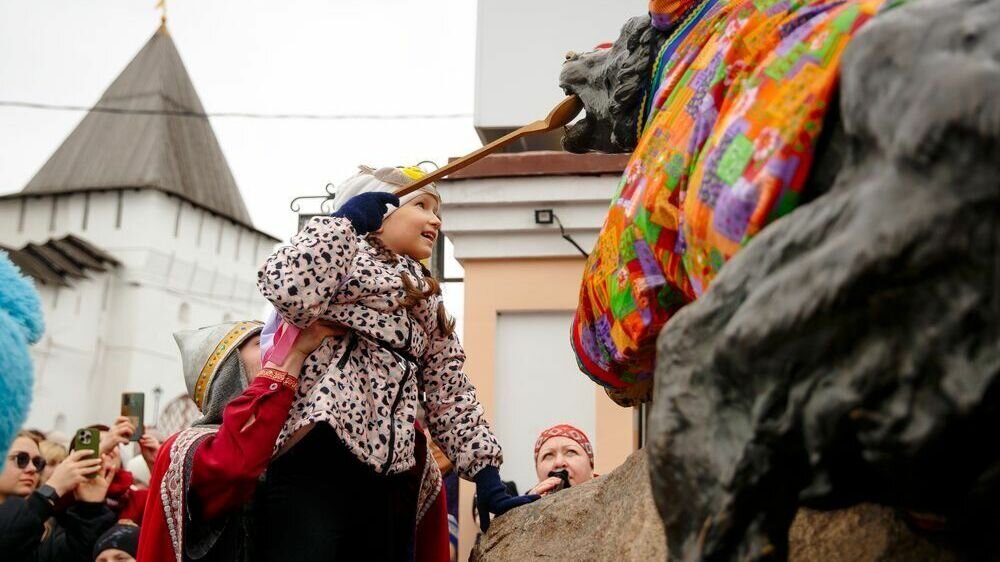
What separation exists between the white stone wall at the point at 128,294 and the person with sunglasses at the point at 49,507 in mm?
26000

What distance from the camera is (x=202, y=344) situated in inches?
146

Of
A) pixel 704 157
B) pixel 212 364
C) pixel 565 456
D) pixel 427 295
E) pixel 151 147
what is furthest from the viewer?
pixel 151 147

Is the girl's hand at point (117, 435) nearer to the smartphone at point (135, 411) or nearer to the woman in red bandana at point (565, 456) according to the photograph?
the smartphone at point (135, 411)

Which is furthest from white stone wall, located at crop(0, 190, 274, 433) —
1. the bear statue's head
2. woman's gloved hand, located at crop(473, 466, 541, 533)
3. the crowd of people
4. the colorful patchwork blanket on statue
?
the colorful patchwork blanket on statue

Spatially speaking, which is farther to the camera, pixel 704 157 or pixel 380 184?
pixel 380 184

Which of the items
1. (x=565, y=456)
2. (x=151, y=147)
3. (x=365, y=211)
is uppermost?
(x=151, y=147)

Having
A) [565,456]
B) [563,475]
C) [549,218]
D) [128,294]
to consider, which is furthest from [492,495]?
[128,294]

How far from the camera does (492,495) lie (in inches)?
128

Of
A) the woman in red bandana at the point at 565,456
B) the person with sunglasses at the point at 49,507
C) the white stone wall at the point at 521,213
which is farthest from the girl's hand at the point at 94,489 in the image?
the white stone wall at the point at 521,213

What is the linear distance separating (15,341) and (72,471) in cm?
211

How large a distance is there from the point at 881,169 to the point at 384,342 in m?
1.75

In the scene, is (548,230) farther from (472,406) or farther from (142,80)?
(142,80)

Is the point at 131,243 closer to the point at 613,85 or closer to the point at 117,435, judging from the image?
the point at 117,435

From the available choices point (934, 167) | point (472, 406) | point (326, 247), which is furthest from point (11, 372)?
point (934, 167)
